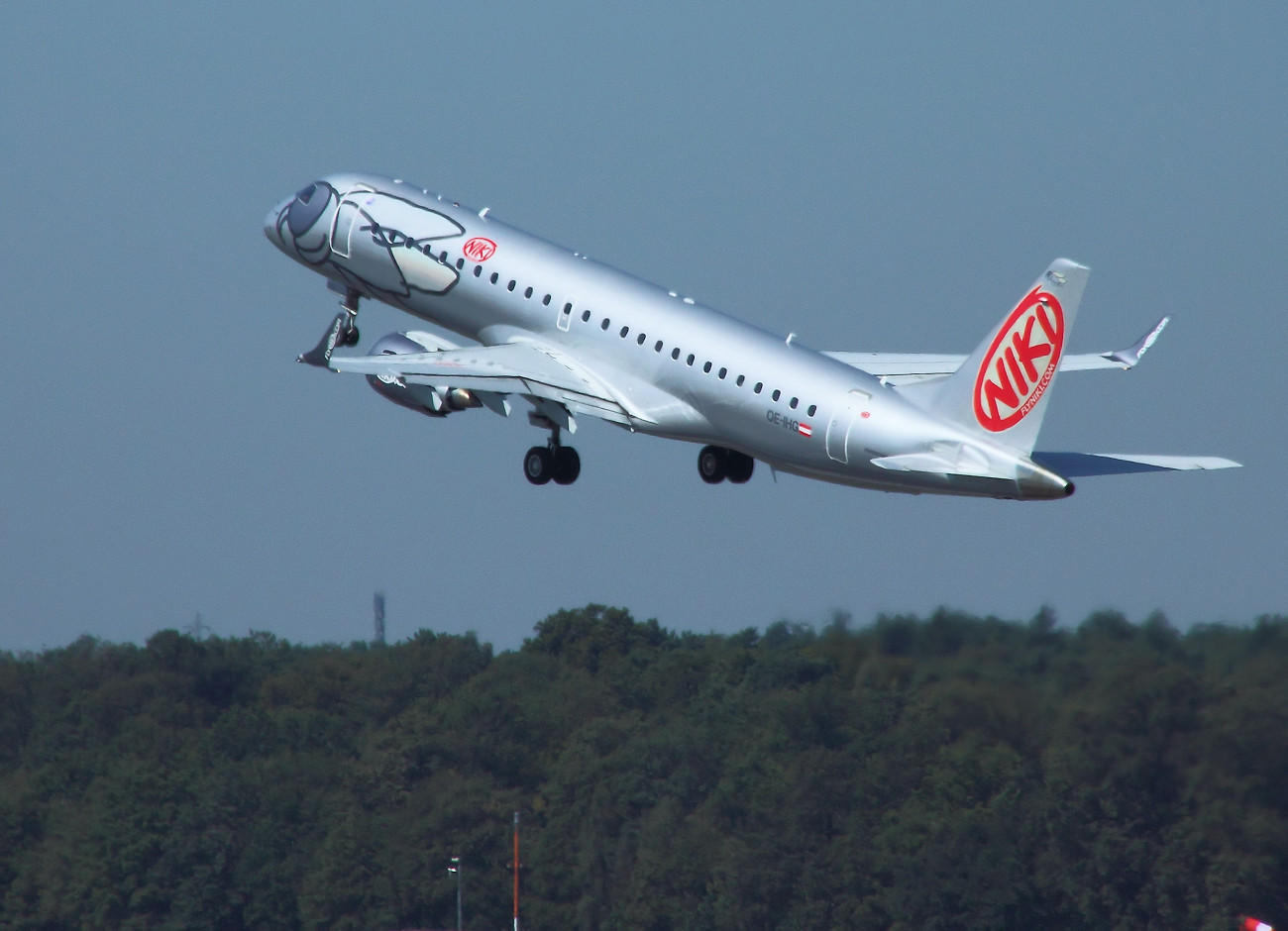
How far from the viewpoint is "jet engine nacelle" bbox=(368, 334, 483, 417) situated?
209 ft

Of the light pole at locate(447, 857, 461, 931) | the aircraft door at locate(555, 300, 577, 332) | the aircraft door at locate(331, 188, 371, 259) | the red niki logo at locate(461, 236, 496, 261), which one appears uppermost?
the aircraft door at locate(331, 188, 371, 259)

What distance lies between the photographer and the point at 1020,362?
5412 centimetres

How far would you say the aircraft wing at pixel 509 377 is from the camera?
62.0 meters

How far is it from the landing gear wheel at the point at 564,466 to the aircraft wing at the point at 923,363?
27.5 ft

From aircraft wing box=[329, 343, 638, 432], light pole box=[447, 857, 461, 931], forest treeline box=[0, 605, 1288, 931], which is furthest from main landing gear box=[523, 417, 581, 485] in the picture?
light pole box=[447, 857, 461, 931]

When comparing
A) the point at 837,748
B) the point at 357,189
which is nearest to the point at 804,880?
the point at 837,748

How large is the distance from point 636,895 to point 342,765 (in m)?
33.0

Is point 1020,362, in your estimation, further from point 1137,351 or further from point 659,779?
point 659,779

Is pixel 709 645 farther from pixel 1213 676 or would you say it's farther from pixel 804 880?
pixel 1213 676

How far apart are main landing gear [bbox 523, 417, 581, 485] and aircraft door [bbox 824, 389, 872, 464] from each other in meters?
11.0

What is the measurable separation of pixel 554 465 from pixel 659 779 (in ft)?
251

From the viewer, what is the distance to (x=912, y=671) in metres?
97.8

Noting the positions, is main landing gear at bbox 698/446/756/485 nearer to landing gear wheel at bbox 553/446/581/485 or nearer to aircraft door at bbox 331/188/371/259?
landing gear wheel at bbox 553/446/581/485

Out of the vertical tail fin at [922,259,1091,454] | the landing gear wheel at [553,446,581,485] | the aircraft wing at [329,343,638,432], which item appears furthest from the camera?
the landing gear wheel at [553,446,581,485]
